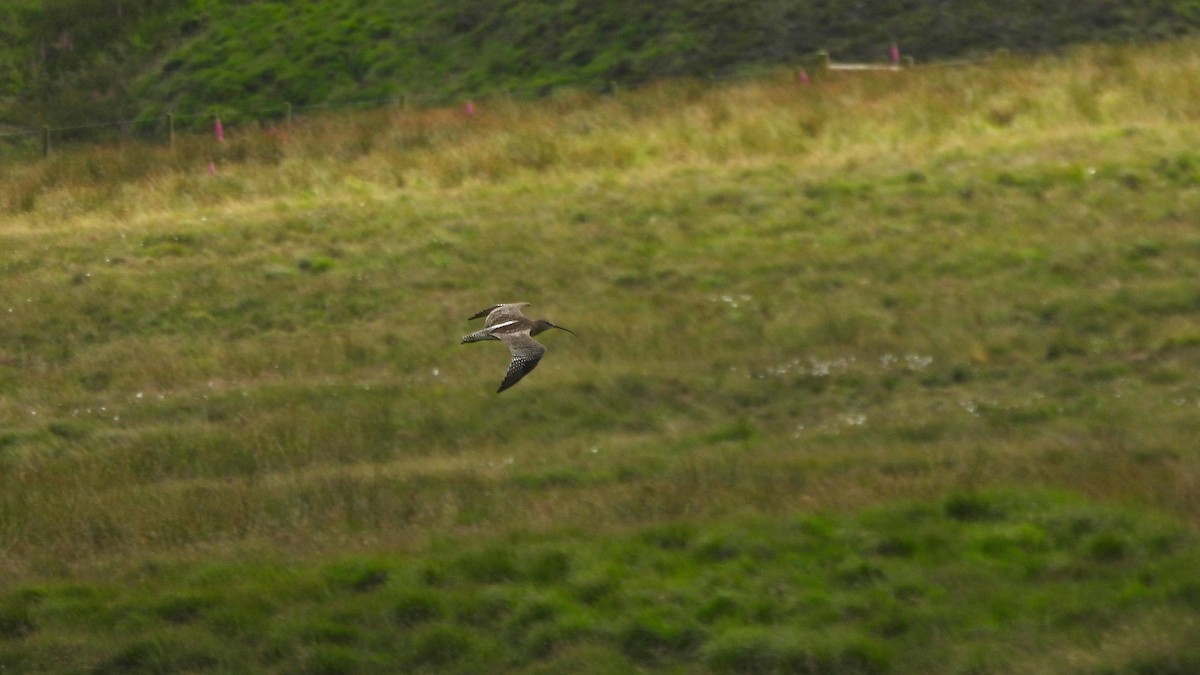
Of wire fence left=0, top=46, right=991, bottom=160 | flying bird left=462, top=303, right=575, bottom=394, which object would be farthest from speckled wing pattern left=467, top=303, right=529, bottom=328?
wire fence left=0, top=46, right=991, bottom=160

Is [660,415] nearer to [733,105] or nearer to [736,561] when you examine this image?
[736,561]

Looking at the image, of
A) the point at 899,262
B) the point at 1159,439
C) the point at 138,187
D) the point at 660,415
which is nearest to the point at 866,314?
the point at 899,262

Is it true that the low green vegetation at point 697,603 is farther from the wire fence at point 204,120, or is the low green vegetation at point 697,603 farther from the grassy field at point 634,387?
the wire fence at point 204,120

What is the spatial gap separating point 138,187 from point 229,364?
7.92 metres

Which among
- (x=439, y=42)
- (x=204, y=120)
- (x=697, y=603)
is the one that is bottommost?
→ (x=697, y=603)

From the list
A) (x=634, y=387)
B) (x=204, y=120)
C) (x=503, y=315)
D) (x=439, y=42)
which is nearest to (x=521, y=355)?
(x=503, y=315)

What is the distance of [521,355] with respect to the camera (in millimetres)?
9375

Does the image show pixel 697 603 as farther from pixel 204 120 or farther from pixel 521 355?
pixel 204 120

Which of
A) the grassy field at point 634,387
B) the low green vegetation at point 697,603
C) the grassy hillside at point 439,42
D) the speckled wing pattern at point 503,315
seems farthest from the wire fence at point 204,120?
the speckled wing pattern at point 503,315

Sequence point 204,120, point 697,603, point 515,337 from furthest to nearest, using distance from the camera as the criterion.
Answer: point 204,120
point 697,603
point 515,337

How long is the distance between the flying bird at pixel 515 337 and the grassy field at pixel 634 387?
1.62 metres

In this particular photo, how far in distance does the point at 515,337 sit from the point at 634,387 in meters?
5.90

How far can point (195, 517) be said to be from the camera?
41.0 ft

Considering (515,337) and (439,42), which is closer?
(515,337)
